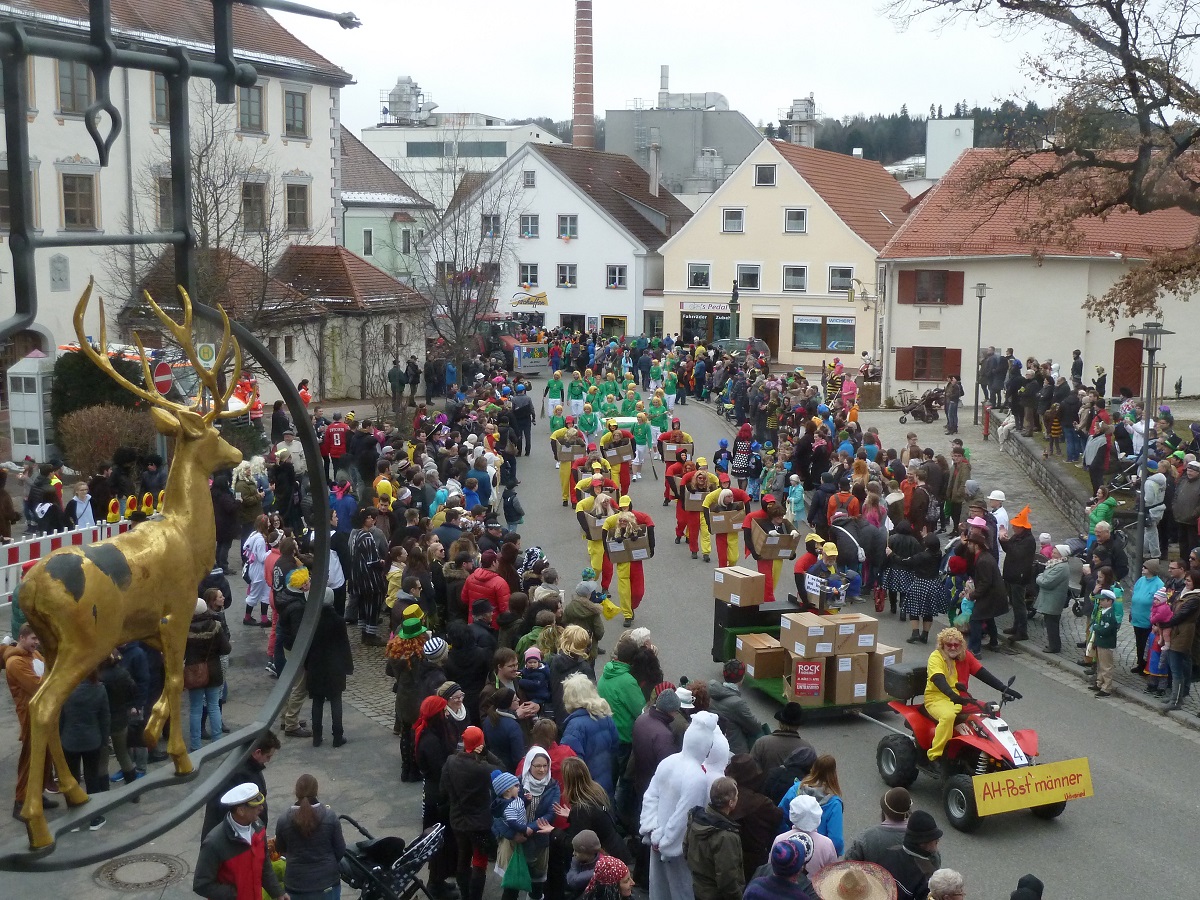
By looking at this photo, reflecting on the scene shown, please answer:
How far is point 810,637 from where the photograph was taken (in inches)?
525

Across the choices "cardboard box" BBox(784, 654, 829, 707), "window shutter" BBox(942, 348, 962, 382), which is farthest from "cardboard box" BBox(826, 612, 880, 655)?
"window shutter" BBox(942, 348, 962, 382)

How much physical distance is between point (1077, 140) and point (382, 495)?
1328 centimetres

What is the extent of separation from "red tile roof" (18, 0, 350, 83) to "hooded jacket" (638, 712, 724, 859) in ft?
18.8

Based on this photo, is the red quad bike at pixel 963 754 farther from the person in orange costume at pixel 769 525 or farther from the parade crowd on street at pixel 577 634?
the person in orange costume at pixel 769 525

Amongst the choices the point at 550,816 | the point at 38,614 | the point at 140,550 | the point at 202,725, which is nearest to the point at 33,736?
the point at 38,614

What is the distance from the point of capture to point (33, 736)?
3.45 meters

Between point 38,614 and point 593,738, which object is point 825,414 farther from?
point 38,614

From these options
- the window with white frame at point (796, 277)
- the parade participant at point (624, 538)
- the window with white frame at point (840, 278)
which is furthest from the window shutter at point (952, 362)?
the parade participant at point (624, 538)

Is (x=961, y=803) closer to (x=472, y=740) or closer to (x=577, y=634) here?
(x=577, y=634)

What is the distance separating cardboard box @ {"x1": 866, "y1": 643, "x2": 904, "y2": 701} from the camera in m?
13.8

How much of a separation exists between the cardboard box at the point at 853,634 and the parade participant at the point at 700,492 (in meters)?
6.06

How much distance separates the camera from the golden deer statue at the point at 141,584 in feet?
11.5

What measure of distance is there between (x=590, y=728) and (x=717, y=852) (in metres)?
1.90

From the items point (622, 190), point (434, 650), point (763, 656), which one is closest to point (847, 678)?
point (763, 656)
